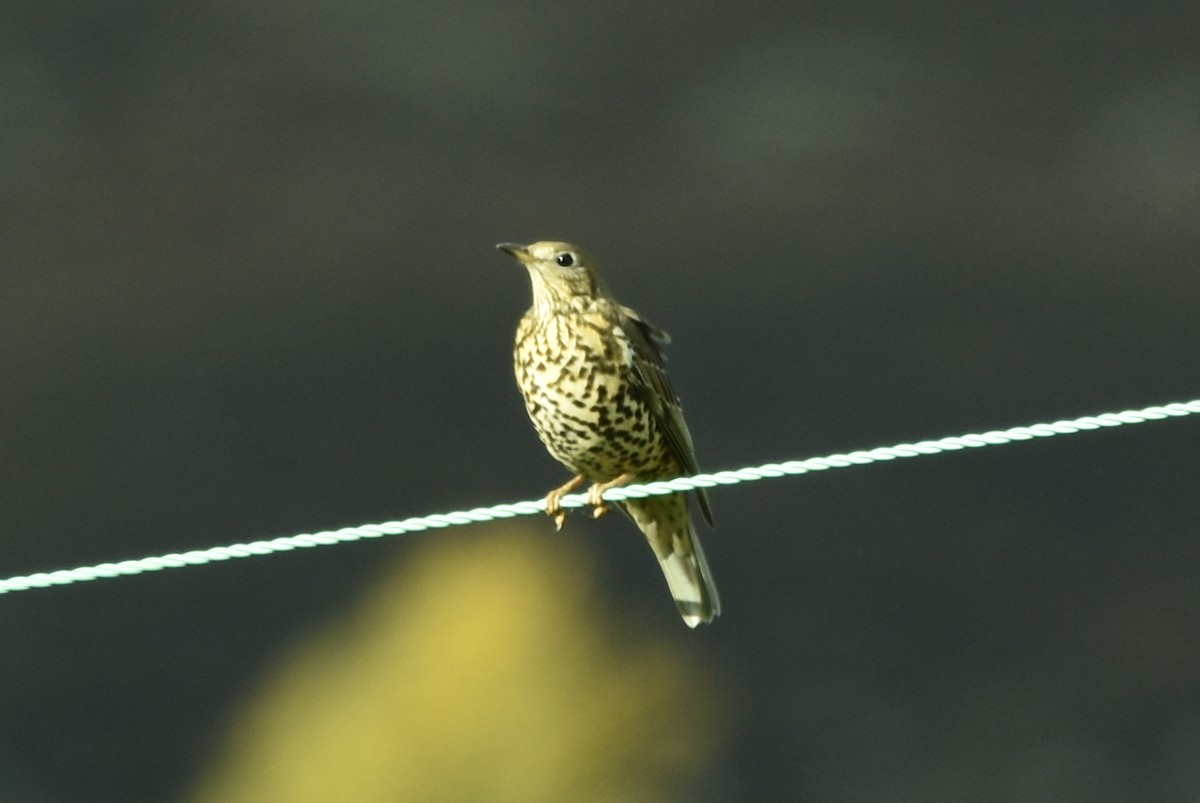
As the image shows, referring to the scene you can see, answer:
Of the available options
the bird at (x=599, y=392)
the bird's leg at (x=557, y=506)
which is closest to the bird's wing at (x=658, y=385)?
the bird at (x=599, y=392)

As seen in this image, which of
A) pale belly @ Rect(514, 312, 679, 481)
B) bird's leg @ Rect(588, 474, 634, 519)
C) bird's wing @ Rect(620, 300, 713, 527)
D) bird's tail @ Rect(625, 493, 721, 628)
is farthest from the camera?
bird's tail @ Rect(625, 493, 721, 628)

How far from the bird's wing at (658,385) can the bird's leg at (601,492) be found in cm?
16

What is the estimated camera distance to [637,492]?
4602mm

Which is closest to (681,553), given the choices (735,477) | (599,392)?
(599,392)

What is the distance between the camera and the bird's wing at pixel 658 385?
5855mm

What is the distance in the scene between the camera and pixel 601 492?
5469 millimetres

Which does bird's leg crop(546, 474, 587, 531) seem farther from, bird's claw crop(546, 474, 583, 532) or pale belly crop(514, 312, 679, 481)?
pale belly crop(514, 312, 679, 481)

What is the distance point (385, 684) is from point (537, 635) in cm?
51

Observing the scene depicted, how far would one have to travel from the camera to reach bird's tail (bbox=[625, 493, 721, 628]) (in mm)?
6168

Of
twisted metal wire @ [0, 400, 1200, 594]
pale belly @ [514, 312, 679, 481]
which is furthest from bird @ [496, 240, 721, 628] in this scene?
twisted metal wire @ [0, 400, 1200, 594]

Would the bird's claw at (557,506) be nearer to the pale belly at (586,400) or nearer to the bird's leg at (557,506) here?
the bird's leg at (557,506)

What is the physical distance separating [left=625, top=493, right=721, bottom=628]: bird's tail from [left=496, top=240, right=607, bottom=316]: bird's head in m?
0.60

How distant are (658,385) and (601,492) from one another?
521 millimetres

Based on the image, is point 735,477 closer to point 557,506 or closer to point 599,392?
point 557,506
